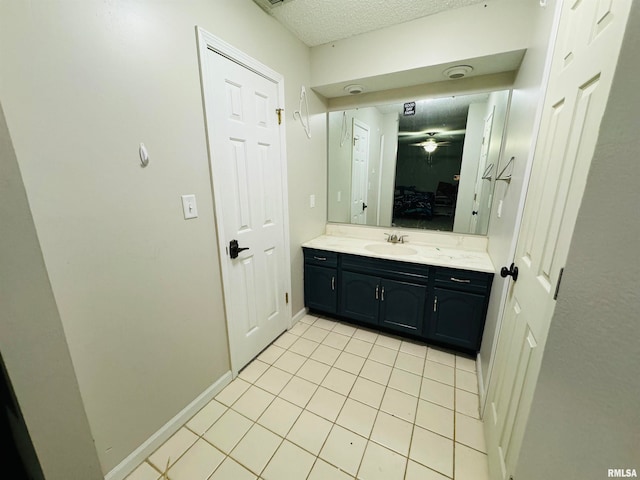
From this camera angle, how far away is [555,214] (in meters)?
0.79

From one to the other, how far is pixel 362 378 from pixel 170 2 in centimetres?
242

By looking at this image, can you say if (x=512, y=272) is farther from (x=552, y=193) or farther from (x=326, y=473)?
(x=326, y=473)

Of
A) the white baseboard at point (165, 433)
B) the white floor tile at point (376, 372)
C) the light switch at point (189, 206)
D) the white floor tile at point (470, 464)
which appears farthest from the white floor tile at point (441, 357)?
the light switch at point (189, 206)

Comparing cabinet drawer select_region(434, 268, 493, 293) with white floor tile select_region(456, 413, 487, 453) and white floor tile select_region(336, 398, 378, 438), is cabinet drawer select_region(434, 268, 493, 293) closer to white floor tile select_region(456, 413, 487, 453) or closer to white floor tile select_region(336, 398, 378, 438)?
white floor tile select_region(456, 413, 487, 453)

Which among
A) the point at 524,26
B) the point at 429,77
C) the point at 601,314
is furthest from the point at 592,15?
the point at 429,77

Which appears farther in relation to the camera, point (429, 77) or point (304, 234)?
point (304, 234)

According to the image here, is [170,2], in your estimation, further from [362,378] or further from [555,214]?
[362,378]

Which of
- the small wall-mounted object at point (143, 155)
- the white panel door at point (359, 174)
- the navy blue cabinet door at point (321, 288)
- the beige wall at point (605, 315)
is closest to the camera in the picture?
the beige wall at point (605, 315)

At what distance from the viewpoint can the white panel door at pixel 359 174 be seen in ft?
8.46

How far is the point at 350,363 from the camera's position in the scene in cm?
193

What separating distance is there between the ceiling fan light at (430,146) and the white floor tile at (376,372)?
1.89 m

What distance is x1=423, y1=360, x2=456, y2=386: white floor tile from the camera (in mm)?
1767

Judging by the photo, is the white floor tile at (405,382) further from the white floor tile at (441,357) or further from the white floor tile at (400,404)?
the white floor tile at (441,357)

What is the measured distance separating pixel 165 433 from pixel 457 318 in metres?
2.04
